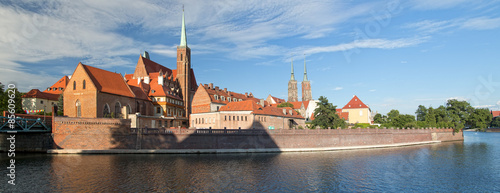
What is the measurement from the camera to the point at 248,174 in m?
33.1

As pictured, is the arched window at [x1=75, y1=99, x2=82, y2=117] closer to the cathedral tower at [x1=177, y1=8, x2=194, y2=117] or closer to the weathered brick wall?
the weathered brick wall

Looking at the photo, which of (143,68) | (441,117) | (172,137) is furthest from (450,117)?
(143,68)

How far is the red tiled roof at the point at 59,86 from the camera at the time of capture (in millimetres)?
84812

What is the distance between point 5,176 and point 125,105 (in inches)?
1297

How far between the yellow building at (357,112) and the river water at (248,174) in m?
65.2

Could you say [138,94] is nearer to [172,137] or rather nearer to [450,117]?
[172,137]

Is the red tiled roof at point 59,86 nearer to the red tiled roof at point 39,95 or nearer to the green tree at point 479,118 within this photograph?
the red tiled roof at point 39,95

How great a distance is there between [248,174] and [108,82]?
39.8 meters

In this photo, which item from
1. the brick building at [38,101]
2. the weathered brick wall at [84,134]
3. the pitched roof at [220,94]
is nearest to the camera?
the weathered brick wall at [84,134]

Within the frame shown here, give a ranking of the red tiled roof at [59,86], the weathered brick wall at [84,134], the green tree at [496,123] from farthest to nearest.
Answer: the green tree at [496,123] → the red tiled roof at [59,86] → the weathered brick wall at [84,134]

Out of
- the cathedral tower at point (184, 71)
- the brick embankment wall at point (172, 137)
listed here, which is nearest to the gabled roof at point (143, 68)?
the cathedral tower at point (184, 71)

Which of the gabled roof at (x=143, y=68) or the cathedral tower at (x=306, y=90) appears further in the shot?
the cathedral tower at (x=306, y=90)

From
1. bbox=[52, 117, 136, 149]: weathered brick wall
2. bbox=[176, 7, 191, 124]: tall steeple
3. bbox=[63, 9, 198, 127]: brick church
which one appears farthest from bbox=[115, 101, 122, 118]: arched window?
bbox=[176, 7, 191, 124]: tall steeple

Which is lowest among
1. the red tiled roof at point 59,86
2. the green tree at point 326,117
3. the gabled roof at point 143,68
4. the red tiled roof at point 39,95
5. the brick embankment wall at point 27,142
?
the brick embankment wall at point 27,142
